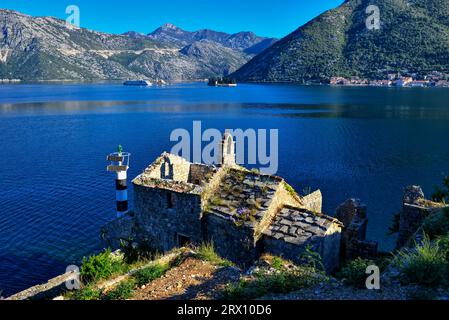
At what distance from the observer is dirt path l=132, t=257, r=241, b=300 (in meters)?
10.7

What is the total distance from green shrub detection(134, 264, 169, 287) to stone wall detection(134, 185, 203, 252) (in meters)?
4.61

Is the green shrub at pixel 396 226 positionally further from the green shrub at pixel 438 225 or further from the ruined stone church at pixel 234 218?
the green shrub at pixel 438 225

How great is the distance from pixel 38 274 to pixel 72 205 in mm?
14283

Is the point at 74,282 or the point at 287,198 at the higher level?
the point at 287,198

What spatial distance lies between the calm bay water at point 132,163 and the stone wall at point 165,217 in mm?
11731

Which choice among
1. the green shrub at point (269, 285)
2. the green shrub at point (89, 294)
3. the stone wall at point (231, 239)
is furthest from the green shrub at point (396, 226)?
the green shrub at point (89, 294)

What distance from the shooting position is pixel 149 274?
483 inches

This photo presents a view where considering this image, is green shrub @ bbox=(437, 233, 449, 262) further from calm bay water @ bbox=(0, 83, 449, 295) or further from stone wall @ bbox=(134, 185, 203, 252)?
calm bay water @ bbox=(0, 83, 449, 295)

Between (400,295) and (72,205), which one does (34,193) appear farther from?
(400,295)

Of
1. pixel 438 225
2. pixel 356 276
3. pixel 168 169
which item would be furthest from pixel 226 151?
pixel 356 276

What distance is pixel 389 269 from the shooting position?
10359mm

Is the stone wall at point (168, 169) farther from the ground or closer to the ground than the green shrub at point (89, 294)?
farther from the ground

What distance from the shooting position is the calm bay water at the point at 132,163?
31.6 metres
